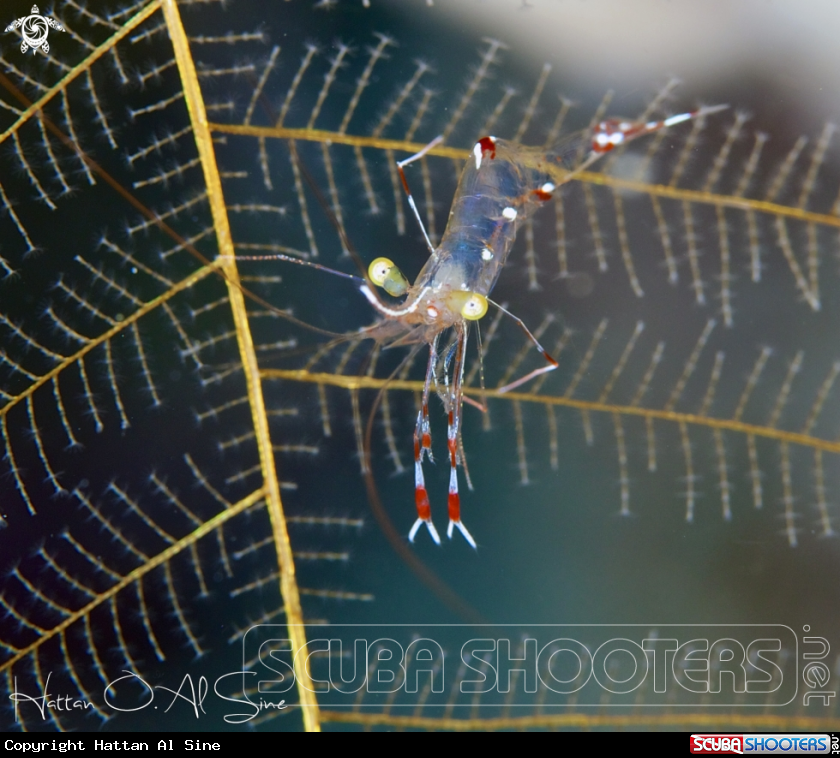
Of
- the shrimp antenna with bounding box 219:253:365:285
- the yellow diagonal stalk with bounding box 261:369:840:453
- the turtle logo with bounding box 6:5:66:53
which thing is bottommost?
the yellow diagonal stalk with bounding box 261:369:840:453

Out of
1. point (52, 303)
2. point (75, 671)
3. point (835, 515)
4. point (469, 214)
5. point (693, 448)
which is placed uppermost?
point (469, 214)

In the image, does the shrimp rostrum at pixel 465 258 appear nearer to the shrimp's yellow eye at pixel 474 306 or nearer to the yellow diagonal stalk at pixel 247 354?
the shrimp's yellow eye at pixel 474 306

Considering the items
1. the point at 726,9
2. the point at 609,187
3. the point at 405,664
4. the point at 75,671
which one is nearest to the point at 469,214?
the point at 609,187

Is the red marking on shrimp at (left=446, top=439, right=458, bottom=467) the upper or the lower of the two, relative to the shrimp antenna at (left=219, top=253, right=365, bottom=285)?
lower

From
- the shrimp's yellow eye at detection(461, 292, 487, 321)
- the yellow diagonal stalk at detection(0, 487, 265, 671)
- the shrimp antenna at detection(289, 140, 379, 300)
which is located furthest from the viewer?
the yellow diagonal stalk at detection(0, 487, 265, 671)

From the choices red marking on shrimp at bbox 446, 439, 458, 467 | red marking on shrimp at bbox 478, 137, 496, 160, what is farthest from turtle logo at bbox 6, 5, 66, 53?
red marking on shrimp at bbox 446, 439, 458, 467

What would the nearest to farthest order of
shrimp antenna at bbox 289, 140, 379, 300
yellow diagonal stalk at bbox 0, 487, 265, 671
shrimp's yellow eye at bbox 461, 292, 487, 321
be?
shrimp's yellow eye at bbox 461, 292, 487, 321
shrimp antenna at bbox 289, 140, 379, 300
yellow diagonal stalk at bbox 0, 487, 265, 671

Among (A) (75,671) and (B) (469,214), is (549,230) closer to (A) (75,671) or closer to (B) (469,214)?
(B) (469,214)

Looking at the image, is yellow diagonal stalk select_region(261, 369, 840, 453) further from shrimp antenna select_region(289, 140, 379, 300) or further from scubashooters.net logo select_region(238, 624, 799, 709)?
scubashooters.net logo select_region(238, 624, 799, 709)

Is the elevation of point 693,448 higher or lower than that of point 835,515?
higher
